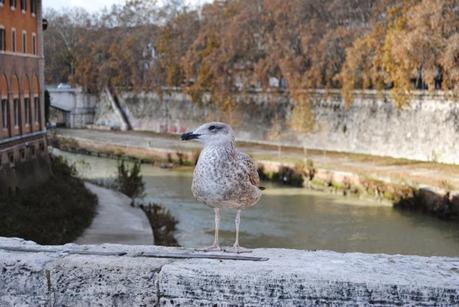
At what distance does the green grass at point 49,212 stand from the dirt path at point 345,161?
915 centimetres

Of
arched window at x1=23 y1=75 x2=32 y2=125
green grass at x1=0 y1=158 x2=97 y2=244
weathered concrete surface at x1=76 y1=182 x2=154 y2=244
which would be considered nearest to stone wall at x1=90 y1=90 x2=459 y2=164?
weathered concrete surface at x1=76 y1=182 x2=154 y2=244

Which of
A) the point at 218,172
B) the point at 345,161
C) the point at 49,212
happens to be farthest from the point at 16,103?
the point at 218,172

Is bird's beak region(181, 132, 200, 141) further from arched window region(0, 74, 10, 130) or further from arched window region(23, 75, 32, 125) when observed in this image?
arched window region(23, 75, 32, 125)

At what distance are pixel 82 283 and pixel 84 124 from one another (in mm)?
43441

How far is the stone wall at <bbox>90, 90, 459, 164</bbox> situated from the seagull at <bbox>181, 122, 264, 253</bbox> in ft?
75.4

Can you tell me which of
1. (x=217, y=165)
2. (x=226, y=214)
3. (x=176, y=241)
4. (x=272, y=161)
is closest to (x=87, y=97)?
(x=272, y=161)

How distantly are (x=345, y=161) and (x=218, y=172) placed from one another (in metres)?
23.8

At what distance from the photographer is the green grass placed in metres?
13.6

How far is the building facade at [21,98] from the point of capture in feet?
58.8

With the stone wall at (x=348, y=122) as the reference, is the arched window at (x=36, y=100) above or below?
above

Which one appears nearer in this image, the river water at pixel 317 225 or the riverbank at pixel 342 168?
the river water at pixel 317 225

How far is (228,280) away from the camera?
Answer: 3.26 metres

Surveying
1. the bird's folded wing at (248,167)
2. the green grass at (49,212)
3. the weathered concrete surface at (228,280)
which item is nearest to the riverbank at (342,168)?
the green grass at (49,212)

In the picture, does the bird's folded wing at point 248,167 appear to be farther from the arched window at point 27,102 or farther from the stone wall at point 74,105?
the stone wall at point 74,105
